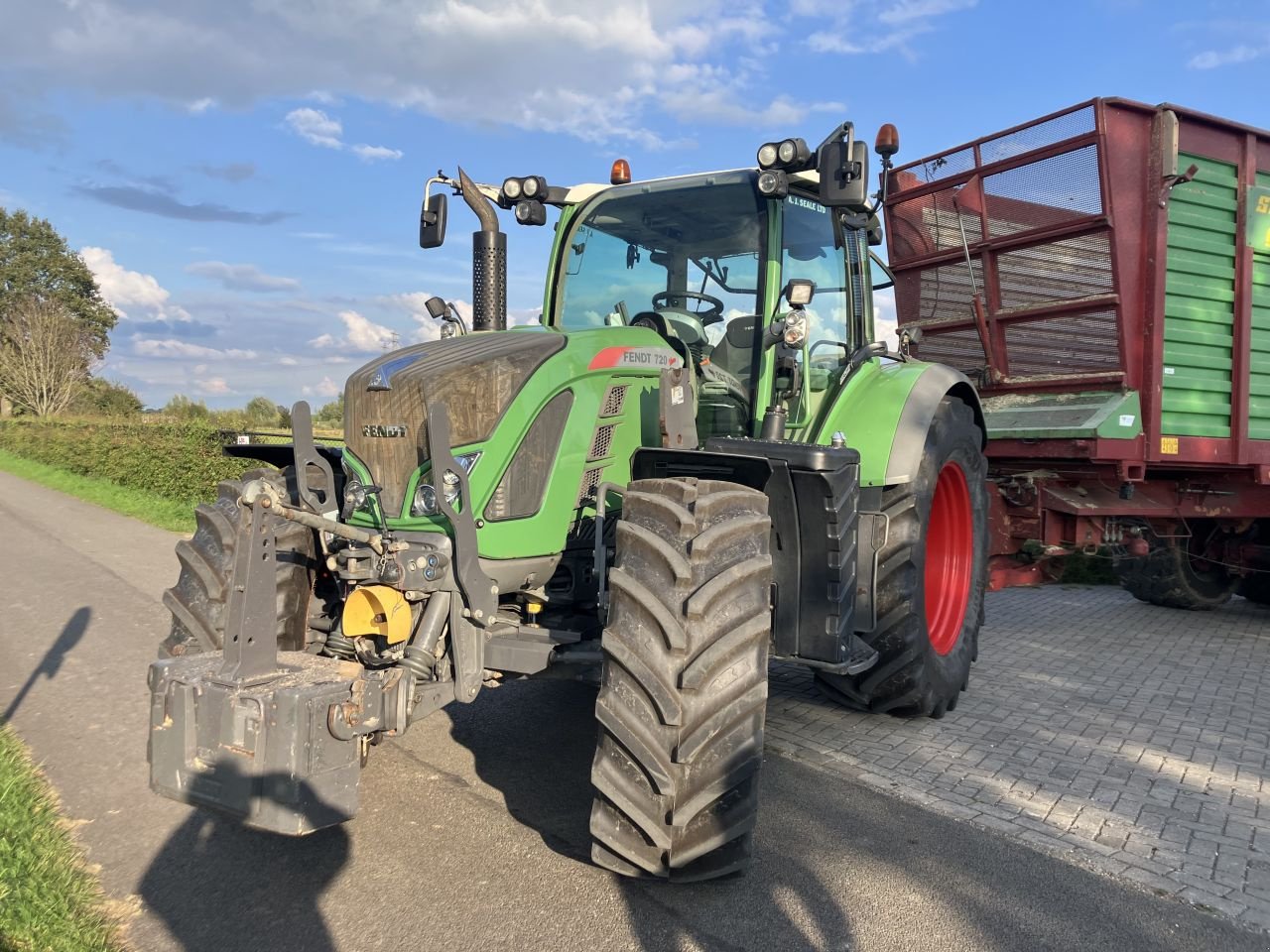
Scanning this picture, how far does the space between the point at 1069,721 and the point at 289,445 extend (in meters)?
4.27

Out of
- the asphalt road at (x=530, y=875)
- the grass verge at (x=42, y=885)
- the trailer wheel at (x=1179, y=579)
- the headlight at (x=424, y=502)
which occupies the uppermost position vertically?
the headlight at (x=424, y=502)

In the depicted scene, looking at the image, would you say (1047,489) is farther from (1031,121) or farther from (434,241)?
(434,241)

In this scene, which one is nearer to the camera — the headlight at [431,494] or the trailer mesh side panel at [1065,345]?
the headlight at [431,494]

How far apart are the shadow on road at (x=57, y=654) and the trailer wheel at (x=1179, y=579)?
8307mm

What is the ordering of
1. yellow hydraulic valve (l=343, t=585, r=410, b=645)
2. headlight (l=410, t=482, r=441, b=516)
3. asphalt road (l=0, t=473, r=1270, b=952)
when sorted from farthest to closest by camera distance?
headlight (l=410, t=482, r=441, b=516) → yellow hydraulic valve (l=343, t=585, r=410, b=645) → asphalt road (l=0, t=473, r=1270, b=952)

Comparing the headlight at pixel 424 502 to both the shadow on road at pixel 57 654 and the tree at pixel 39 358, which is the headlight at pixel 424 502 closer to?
the shadow on road at pixel 57 654

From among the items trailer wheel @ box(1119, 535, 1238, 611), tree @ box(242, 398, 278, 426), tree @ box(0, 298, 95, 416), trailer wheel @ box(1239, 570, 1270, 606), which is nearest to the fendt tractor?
trailer wheel @ box(1119, 535, 1238, 611)

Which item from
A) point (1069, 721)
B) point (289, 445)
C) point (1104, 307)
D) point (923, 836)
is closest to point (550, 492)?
point (289, 445)

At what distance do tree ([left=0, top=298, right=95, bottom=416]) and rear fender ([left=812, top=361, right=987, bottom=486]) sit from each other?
156ft

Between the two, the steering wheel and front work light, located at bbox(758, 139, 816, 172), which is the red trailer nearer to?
the steering wheel

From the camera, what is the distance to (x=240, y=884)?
2.97 meters

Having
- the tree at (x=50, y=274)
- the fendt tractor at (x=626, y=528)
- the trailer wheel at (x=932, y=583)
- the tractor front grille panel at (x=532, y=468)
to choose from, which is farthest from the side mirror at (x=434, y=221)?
the tree at (x=50, y=274)

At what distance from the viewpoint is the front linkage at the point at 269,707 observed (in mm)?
2576

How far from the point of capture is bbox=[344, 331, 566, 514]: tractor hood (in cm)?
338
